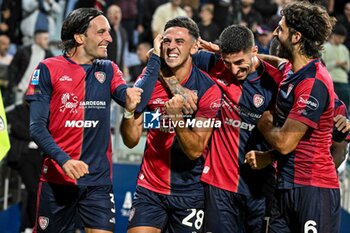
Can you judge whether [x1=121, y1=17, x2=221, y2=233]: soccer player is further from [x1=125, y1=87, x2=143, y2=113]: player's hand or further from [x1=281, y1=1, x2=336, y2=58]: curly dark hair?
[x1=281, y1=1, x2=336, y2=58]: curly dark hair

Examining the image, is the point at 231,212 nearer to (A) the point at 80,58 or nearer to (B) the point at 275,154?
(B) the point at 275,154

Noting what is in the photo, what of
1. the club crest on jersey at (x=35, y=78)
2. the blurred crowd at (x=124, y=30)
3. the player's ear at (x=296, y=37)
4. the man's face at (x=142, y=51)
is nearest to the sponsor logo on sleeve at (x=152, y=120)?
the club crest on jersey at (x=35, y=78)

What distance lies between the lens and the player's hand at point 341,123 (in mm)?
6570

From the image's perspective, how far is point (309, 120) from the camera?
603 centimetres

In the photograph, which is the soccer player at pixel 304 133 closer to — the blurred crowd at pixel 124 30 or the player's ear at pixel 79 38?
the player's ear at pixel 79 38

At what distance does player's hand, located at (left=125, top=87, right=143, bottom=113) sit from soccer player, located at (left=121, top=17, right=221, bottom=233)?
5.2 inches

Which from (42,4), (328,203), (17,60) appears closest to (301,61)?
(328,203)

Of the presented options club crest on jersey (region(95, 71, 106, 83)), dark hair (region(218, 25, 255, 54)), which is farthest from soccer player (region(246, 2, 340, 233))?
club crest on jersey (region(95, 71, 106, 83))

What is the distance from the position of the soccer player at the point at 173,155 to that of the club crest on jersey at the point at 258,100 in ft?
0.92

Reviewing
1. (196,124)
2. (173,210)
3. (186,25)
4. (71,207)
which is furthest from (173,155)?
(186,25)

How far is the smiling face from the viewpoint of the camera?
674 cm

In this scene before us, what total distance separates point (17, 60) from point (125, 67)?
4.50 feet

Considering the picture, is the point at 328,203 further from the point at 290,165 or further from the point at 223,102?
the point at 223,102

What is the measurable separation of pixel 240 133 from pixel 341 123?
761mm
